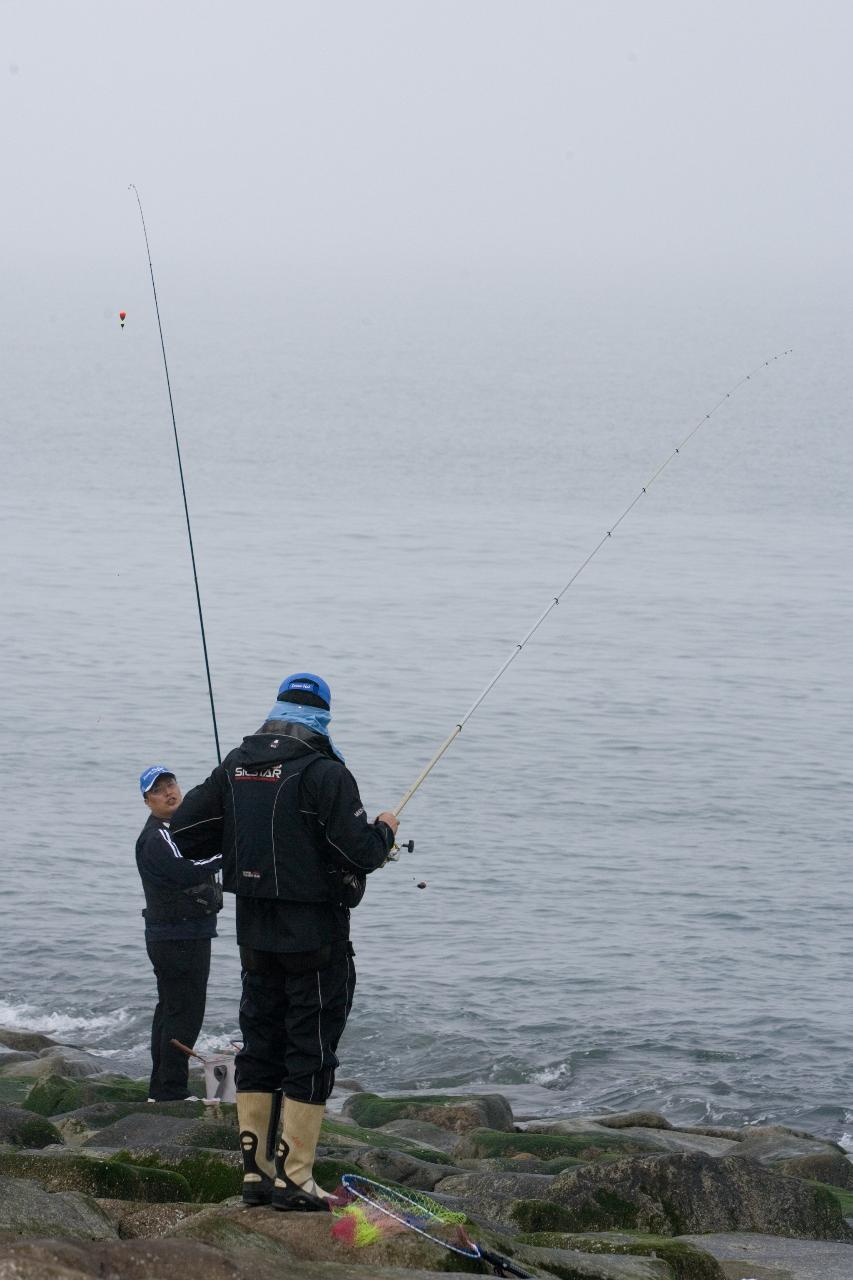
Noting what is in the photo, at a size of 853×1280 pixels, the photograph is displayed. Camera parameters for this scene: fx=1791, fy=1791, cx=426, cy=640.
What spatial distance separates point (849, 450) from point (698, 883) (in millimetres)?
40760

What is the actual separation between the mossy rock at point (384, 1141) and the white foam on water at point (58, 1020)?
13.6ft

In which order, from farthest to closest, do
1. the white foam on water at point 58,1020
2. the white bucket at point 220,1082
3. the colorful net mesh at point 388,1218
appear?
the white foam on water at point 58,1020 < the white bucket at point 220,1082 < the colorful net mesh at point 388,1218

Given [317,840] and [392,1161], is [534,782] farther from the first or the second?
[317,840]

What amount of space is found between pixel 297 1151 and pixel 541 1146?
9.45 ft

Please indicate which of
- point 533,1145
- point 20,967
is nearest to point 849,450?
point 20,967

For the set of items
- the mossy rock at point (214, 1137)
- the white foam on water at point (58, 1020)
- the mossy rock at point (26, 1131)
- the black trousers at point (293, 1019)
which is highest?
the black trousers at point (293, 1019)

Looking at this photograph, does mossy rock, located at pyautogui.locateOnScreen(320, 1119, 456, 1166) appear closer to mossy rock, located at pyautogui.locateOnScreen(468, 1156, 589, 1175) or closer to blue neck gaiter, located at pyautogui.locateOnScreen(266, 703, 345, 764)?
mossy rock, located at pyautogui.locateOnScreen(468, 1156, 589, 1175)

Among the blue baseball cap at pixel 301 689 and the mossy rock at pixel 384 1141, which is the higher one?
the blue baseball cap at pixel 301 689

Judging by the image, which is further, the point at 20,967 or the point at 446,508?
the point at 446,508

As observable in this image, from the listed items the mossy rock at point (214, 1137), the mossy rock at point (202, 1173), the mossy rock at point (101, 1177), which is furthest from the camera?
the mossy rock at point (214, 1137)

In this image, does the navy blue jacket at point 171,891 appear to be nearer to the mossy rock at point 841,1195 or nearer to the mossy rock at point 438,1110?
the mossy rock at point 438,1110

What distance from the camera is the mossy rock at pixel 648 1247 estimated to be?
4.57 m

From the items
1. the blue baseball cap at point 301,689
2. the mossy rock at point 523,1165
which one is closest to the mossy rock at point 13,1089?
the mossy rock at point 523,1165

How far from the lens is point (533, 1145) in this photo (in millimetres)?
7266
